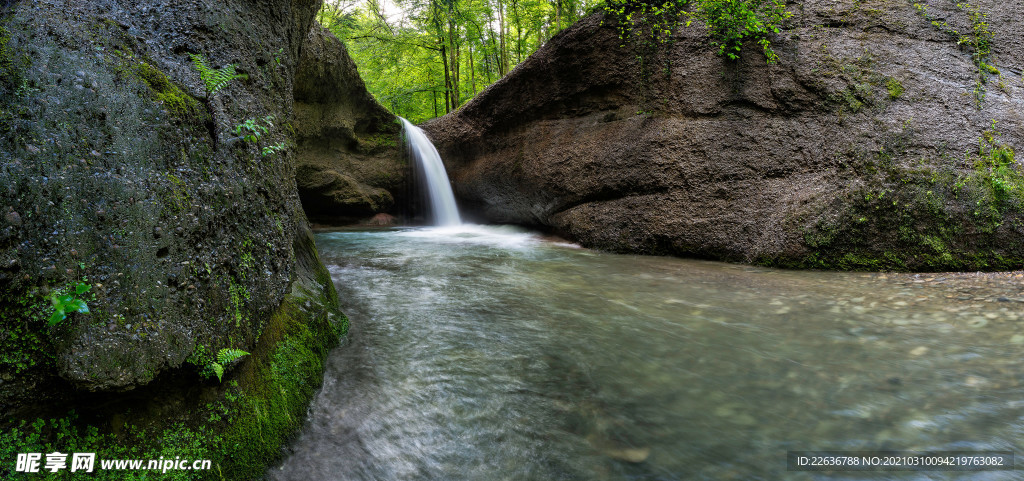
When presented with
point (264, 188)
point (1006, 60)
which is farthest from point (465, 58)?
point (264, 188)

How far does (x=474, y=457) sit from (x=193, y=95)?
2.31 m

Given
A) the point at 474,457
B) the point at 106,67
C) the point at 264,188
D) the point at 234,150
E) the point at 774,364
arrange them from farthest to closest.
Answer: the point at 774,364, the point at 264,188, the point at 234,150, the point at 474,457, the point at 106,67

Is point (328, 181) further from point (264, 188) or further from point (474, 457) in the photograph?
point (474, 457)

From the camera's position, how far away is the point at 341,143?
12.5m

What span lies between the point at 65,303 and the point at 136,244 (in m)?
0.35

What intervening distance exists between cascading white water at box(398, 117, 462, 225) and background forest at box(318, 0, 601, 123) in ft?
12.3

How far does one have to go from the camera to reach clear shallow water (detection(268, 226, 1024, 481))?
7.33 feet

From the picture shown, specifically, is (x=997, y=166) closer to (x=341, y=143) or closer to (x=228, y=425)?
(x=228, y=425)

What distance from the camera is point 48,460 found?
1502 millimetres

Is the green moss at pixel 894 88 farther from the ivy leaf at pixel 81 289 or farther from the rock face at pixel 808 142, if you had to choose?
the ivy leaf at pixel 81 289

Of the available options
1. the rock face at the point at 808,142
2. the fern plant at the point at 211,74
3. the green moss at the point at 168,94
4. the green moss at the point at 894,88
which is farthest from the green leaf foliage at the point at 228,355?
the green moss at the point at 894,88

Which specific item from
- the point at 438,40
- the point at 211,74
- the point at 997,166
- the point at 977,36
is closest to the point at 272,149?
the point at 211,74

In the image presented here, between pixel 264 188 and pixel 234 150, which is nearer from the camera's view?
pixel 234 150

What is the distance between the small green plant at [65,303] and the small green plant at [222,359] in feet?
1.72
